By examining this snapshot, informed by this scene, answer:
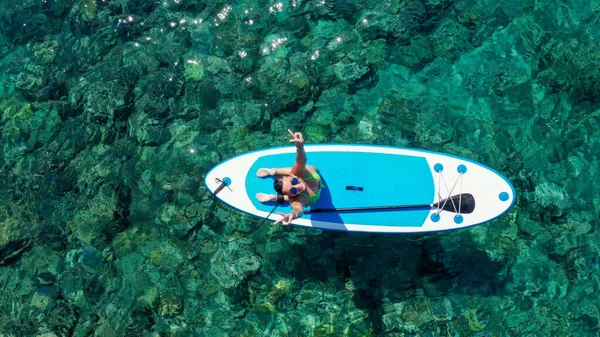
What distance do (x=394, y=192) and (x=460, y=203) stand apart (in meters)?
1.00

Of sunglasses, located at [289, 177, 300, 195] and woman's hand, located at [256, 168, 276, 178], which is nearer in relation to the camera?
sunglasses, located at [289, 177, 300, 195]

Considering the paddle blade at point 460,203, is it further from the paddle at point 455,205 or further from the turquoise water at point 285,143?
the turquoise water at point 285,143

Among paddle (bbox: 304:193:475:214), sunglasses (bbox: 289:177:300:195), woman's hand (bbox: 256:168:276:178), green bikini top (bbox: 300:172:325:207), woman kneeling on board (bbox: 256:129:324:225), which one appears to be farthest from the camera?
woman's hand (bbox: 256:168:276:178)

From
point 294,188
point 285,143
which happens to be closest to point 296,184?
point 294,188

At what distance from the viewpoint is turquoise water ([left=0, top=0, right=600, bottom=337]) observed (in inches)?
378

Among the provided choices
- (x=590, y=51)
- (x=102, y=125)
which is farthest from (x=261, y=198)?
(x=590, y=51)

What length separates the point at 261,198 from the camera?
9336 mm

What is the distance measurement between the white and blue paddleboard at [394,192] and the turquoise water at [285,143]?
0.55 metres

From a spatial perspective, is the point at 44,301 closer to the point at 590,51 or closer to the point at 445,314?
the point at 445,314

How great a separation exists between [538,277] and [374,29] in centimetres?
492

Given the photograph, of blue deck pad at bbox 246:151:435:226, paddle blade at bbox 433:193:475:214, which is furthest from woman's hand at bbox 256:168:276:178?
paddle blade at bbox 433:193:475:214

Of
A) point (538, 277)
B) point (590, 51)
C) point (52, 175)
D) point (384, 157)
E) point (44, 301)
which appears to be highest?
point (590, 51)

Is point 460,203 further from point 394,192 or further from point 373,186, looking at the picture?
point 373,186

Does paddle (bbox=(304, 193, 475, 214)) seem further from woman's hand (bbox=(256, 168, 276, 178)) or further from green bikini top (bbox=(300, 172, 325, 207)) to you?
woman's hand (bbox=(256, 168, 276, 178))
